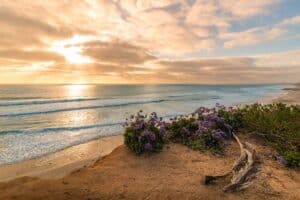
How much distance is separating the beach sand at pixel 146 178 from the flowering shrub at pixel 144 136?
231 millimetres

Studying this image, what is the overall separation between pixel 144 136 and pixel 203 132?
6.97 feet

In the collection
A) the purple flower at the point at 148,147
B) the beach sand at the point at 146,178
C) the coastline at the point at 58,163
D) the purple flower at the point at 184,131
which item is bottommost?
the coastline at the point at 58,163

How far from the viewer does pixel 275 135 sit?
8.48 meters

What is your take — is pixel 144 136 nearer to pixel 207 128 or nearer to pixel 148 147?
pixel 148 147

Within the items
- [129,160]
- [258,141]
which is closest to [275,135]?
[258,141]

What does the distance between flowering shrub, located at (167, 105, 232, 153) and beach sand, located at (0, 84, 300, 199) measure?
1.34ft

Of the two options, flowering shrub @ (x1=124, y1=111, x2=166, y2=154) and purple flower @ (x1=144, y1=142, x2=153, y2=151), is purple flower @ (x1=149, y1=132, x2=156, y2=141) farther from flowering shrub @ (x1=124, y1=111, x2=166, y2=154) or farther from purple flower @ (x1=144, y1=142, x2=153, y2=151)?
purple flower @ (x1=144, y1=142, x2=153, y2=151)

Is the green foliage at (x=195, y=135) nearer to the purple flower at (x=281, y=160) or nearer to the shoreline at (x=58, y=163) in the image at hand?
the purple flower at (x=281, y=160)

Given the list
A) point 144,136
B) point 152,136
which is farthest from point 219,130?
point 144,136

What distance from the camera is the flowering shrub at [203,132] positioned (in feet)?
26.4

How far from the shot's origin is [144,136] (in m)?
7.39

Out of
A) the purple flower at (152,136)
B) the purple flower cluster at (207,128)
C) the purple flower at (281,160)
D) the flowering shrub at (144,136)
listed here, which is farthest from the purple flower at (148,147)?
the purple flower at (281,160)

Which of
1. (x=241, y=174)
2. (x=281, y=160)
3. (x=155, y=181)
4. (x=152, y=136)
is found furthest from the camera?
(x=152, y=136)

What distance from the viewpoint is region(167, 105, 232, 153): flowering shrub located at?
317 inches
